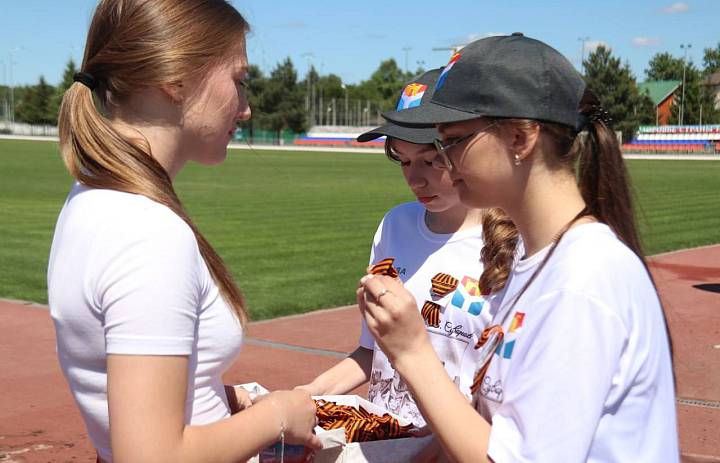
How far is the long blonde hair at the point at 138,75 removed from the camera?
79.0 inches

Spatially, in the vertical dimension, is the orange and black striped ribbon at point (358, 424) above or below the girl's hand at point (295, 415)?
below

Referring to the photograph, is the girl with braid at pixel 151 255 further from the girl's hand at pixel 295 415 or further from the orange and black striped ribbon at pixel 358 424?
the orange and black striped ribbon at pixel 358 424

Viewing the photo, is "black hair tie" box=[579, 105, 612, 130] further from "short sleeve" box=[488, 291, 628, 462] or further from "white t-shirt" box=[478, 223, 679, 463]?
"short sleeve" box=[488, 291, 628, 462]

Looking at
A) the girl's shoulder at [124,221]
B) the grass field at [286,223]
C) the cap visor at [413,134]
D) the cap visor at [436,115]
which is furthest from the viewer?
the grass field at [286,223]

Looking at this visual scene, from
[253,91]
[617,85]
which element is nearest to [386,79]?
[617,85]

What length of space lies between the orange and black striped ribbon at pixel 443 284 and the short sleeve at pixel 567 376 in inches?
55.2

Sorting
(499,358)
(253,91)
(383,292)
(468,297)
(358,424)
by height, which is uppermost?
(253,91)

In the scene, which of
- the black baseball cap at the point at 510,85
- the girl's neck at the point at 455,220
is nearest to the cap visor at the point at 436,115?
the black baseball cap at the point at 510,85

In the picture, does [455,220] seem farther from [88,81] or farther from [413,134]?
[88,81]

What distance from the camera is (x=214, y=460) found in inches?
73.9

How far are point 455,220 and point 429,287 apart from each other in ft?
1.17

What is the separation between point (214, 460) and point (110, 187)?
0.68 m

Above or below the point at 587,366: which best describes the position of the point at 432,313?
below

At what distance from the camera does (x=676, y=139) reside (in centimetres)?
8500
